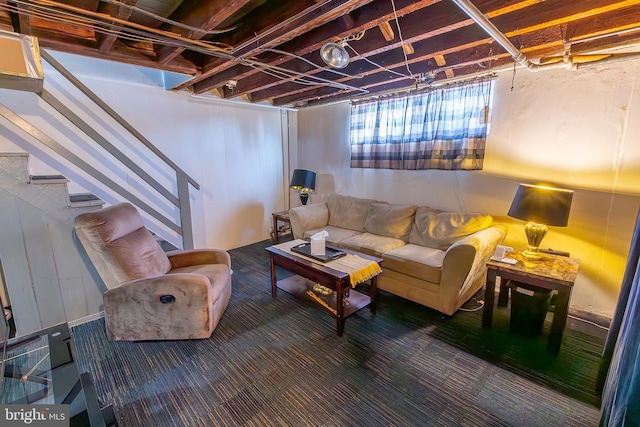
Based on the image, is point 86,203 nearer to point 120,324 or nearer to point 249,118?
point 120,324

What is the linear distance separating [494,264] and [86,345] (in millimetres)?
3318

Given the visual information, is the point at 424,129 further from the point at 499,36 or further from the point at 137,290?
the point at 137,290

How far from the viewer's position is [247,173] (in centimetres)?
451

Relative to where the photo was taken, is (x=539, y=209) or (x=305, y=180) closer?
(x=539, y=209)

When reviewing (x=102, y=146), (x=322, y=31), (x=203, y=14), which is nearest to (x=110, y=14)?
(x=203, y=14)

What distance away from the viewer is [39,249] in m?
2.25

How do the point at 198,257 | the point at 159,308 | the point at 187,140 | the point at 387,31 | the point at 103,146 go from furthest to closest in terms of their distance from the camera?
the point at 187,140, the point at 198,257, the point at 103,146, the point at 159,308, the point at 387,31

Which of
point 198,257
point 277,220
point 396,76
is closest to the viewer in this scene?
point 198,257

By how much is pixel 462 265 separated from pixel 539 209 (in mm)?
723

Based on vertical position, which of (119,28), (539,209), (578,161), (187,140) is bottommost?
(539,209)

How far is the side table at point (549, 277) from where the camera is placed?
2043 mm

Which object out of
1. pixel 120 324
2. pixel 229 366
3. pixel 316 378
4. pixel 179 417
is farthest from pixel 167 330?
pixel 316 378

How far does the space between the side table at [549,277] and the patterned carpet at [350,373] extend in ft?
0.47

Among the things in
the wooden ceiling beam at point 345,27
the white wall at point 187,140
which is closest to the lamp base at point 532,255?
the wooden ceiling beam at point 345,27
